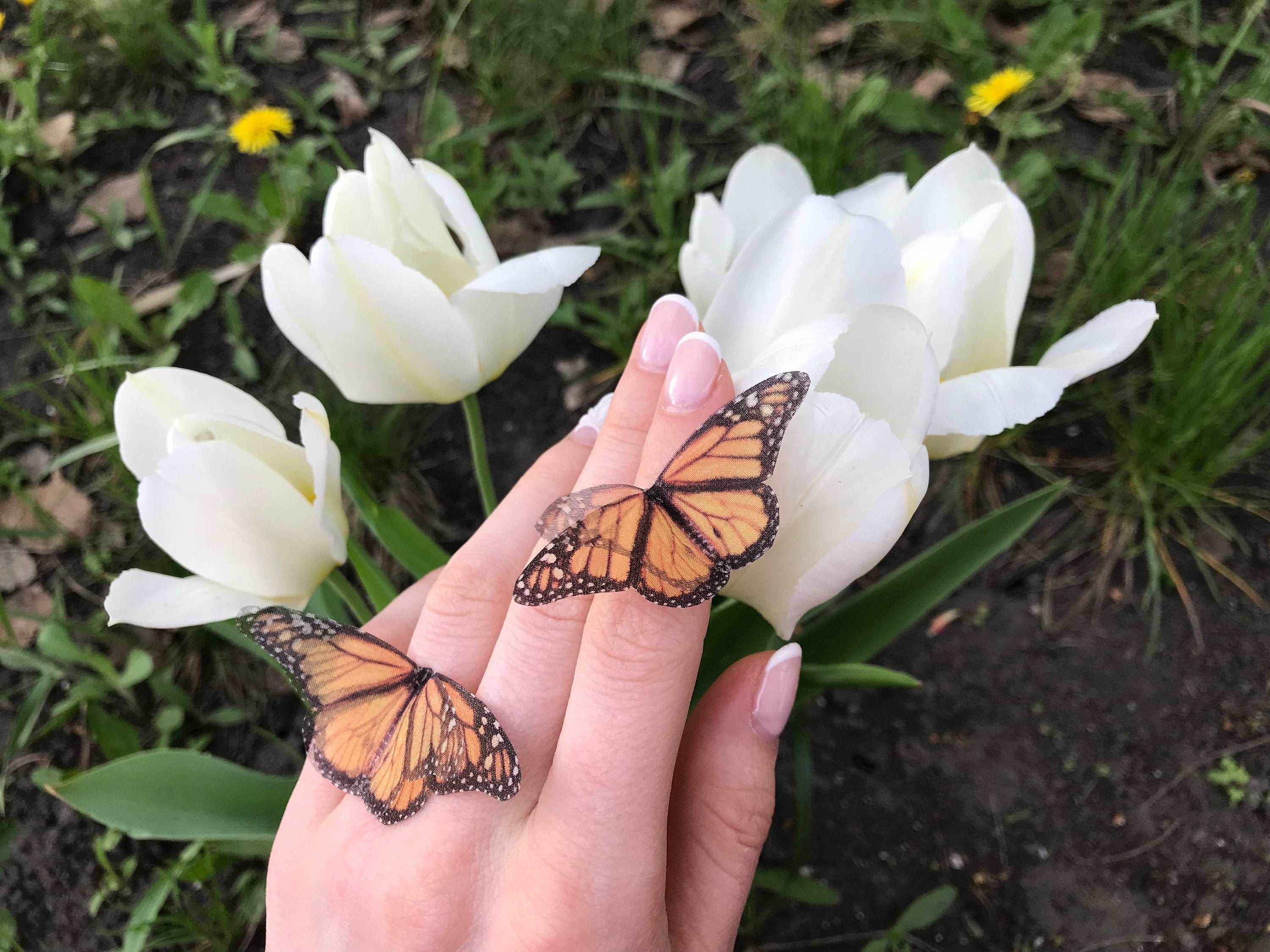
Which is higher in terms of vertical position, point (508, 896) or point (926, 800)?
point (508, 896)

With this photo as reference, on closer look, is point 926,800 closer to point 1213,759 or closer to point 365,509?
point 1213,759

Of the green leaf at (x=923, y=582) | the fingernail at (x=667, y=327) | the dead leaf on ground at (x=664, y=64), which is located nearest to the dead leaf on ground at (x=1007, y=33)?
the dead leaf on ground at (x=664, y=64)

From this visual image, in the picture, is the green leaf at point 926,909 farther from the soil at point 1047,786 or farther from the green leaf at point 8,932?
the green leaf at point 8,932

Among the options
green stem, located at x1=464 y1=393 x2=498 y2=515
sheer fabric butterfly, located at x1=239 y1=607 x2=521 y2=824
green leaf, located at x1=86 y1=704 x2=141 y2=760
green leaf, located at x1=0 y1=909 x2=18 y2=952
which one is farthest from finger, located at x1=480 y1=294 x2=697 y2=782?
green leaf, located at x1=0 y1=909 x2=18 y2=952

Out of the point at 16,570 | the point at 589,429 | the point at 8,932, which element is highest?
the point at 589,429

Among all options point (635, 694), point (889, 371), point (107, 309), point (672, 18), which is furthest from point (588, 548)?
point (672, 18)

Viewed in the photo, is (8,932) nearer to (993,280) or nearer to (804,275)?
(804,275)

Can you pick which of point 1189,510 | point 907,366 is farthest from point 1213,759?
point 907,366
